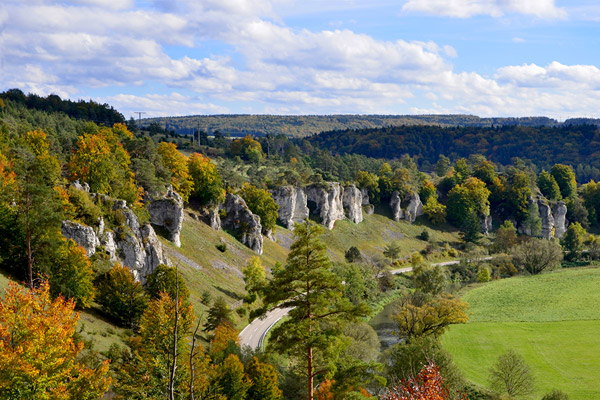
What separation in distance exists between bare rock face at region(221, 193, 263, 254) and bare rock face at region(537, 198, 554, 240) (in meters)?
85.6

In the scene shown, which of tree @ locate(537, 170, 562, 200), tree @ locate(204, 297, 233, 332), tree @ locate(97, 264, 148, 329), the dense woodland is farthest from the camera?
tree @ locate(537, 170, 562, 200)

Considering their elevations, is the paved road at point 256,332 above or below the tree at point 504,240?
below

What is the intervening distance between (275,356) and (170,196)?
38407mm

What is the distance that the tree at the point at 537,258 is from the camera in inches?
3797

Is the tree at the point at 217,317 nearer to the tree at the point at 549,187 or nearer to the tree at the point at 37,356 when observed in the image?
the tree at the point at 37,356

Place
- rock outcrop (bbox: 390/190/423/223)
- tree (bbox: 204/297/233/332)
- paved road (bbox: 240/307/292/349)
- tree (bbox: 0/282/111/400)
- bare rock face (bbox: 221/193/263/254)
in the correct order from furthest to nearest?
1. rock outcrop (bbox: 390/190/423/223)
2. bare rock face (bbox: 221/193/263/254)
3. paved road (bbox: 240/307/292/349)
4. tree (bbox: 204/297/233/332)
5. tree (bbox: 0/282/111/400)

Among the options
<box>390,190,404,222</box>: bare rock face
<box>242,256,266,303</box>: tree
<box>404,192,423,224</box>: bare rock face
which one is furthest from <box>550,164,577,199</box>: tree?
<box>242,256,266,303</box>: tree

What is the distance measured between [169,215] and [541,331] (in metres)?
52.1

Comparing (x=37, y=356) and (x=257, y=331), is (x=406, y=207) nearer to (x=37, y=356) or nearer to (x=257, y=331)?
(x=257, y=331)

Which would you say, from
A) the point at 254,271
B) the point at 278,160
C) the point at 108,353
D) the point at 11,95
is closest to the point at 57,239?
the point at 108,353

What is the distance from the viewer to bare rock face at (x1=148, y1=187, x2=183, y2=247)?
2734 inches

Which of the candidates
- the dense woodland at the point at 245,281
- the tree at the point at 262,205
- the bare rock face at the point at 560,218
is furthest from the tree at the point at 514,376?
the bare rock face at the point at 560,218

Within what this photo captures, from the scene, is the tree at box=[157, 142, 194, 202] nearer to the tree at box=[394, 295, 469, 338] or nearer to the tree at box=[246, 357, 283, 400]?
the tree at box=[394, 295, 469, 338]

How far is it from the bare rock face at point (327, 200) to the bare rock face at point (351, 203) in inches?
121
